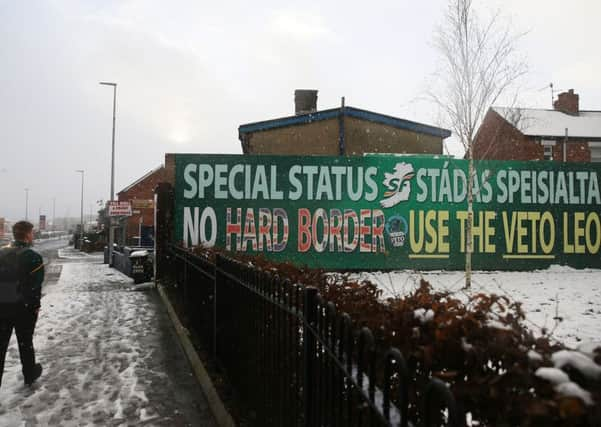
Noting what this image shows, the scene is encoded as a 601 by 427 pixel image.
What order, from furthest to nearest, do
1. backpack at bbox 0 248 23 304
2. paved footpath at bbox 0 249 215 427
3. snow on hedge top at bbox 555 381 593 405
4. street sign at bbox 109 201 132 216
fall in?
1. street sign at bbox 109 201 132 216
2. backpack at bbox 0 248 23 304
3. paved footpath at bbox 0 249 215 427
4. snow on hedge top at bbox 555 381 593 405

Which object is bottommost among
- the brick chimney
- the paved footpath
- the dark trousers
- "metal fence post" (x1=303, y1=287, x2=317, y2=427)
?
the paved footpath

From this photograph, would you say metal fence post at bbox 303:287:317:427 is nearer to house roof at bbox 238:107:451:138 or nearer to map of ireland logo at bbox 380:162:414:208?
map of ireland logo at bbox 380:162:414:208

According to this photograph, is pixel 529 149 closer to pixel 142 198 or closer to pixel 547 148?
pixel 547 148

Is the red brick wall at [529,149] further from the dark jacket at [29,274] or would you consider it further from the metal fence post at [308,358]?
the metal fence post at [308,358]

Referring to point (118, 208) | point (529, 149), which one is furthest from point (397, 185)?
point (529, 149)

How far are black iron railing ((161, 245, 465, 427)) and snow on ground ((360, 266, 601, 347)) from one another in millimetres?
980

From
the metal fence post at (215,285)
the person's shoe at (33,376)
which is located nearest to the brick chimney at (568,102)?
the metal fence post at (215,285)

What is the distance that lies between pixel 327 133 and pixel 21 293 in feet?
66.4

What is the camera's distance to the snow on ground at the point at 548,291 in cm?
770

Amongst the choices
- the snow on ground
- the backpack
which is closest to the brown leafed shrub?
the snow on ground

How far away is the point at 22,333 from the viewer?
566cm

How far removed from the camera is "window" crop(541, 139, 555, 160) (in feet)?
118

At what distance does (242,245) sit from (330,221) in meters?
3.15

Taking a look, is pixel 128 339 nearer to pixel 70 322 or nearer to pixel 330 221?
pixel 70 322
